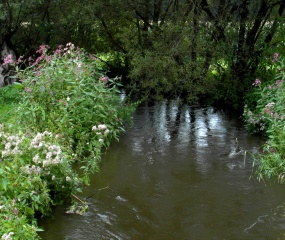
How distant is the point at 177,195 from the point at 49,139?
199 cm

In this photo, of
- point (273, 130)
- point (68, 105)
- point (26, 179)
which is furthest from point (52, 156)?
point (273, 130)

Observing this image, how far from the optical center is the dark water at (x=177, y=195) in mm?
5301

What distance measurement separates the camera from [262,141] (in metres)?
9.24

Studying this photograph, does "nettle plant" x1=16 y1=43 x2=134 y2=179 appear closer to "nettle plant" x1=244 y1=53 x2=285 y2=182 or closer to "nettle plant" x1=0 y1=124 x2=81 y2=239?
"nettle plant" x1=0 y1=124 x2=81 y2=239

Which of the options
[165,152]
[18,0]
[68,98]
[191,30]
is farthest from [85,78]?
[18,0]

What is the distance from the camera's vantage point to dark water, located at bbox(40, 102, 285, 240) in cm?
530

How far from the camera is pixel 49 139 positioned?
18.8 ft

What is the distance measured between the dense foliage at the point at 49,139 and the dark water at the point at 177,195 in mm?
367

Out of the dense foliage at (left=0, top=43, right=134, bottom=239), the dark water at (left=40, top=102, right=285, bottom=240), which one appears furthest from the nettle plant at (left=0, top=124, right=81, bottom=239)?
the dark water at (left=40, top=102, right=285, bottom=240)

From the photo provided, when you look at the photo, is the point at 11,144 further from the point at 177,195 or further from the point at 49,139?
the point at 177,195

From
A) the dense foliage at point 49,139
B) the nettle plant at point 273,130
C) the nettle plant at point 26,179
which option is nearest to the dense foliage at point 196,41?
the nettle plant at point 273,130

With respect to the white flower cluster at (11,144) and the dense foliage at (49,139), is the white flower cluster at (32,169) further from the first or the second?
the white flower cluster at (11,144)

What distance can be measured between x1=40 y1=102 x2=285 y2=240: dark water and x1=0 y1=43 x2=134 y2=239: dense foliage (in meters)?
0.37

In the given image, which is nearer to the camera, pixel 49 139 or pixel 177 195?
pixel 49 139
